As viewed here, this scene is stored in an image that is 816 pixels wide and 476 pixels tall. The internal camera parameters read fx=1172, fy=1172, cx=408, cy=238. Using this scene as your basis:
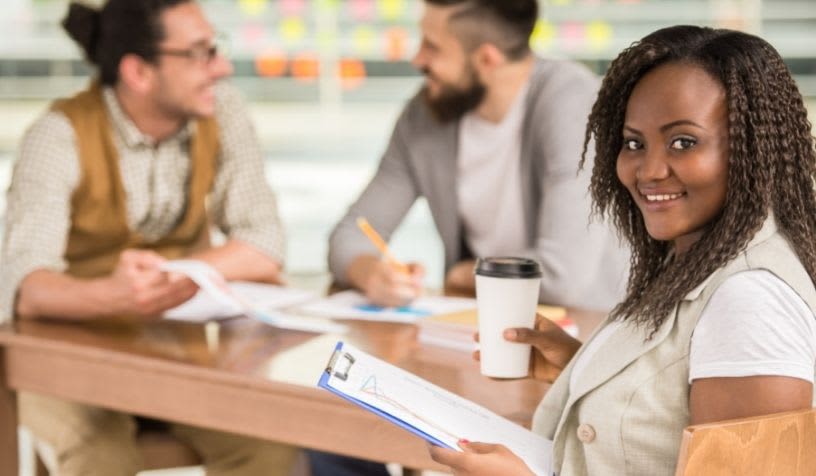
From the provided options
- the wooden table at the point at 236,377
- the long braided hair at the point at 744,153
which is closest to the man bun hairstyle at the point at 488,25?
the wooden table at the point at 236,377

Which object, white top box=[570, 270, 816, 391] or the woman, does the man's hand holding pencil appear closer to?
the woman

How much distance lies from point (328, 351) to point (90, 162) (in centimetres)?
84

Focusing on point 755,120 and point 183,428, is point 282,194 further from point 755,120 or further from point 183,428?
point 755,120

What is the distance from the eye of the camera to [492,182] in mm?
2490

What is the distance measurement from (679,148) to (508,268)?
29cm

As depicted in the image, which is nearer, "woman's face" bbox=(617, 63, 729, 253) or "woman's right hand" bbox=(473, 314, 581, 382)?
"woman's face" bbox=(617, 63, 729, 253)

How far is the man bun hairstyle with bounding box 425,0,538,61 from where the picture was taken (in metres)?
2.47

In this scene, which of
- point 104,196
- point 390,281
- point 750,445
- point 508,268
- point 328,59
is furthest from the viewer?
point 328,59

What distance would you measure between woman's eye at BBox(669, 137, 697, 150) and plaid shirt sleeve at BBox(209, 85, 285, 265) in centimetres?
136

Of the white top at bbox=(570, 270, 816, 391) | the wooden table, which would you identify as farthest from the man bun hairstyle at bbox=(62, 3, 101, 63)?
the white top at bbox=(570, 270, 816, 391)

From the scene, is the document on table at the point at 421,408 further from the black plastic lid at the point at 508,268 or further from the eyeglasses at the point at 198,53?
the eyeglasses at the point at 198,53

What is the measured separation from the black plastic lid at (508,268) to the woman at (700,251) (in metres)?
0.17

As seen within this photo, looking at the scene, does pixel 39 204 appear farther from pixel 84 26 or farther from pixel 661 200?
pixel 661 200

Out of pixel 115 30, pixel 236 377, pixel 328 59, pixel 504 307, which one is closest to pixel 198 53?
pixel 115 30
